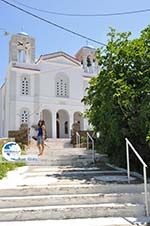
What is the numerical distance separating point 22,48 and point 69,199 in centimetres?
3191

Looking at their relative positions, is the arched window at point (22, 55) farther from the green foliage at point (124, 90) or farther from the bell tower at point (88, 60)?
the green foliage at point (124, 90)

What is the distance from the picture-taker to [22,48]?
35750 millimetres

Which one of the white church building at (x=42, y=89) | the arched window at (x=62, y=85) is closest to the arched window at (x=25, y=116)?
the white church building at (x=42, y=89)

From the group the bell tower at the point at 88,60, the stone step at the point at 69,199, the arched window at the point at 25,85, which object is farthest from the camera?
the bell tower at the point at 88,60

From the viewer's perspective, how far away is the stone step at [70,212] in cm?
531

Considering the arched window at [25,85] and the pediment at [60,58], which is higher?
the pediment at [60,58]

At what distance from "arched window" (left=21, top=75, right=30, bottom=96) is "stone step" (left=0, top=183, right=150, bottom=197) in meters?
28.2

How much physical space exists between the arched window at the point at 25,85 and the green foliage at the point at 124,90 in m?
25.4

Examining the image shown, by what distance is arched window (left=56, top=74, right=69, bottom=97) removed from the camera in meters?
36.1

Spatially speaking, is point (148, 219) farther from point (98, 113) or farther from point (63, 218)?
point (98, 113)

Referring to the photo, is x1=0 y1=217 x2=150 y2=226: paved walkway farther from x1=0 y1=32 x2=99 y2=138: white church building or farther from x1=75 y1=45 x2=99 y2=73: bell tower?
x1=75 y1=45 x2=99 y2=73: bell tower

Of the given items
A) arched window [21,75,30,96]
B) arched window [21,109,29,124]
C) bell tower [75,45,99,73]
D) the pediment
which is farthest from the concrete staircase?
bell tower [75,45,99,73]

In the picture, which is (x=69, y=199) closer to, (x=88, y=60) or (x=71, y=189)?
(x=71, y=189)

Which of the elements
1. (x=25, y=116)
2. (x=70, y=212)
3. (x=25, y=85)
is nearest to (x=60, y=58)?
(x=25, y=85)
